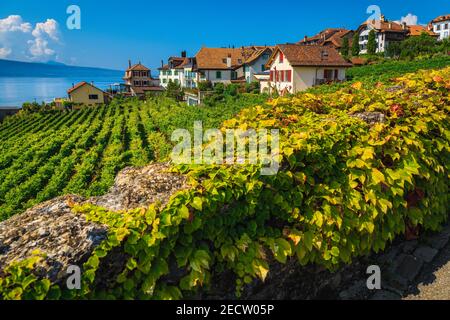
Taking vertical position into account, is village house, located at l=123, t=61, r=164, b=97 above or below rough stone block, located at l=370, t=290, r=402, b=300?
above

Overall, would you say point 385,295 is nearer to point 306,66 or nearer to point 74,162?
point 74,162

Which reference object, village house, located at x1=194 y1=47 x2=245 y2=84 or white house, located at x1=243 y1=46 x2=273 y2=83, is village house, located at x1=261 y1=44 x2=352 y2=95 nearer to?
white house, located at x1=243 y1=46 x2=273 y2=83

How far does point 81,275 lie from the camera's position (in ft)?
9.22

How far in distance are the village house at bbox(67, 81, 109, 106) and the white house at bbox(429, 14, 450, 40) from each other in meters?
78.2

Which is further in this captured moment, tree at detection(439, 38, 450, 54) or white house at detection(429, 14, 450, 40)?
→ white house at detection(429, 14, 450, 40)

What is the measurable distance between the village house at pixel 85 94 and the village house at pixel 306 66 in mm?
44343

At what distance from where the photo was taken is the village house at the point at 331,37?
262 feet

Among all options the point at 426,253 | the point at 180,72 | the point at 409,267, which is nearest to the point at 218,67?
the point at 180,72

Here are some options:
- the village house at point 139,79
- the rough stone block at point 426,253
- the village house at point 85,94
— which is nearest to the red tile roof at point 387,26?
the village house at point 139,79

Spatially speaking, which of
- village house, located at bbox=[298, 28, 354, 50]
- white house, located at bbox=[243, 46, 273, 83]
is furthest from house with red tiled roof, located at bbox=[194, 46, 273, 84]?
village house, located at bbox=[298, 28, 354, 50]

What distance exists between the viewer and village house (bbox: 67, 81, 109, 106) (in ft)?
240

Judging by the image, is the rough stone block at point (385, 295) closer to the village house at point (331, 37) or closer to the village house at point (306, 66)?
the village house at point (306, 66)

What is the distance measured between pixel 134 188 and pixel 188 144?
960 mm
